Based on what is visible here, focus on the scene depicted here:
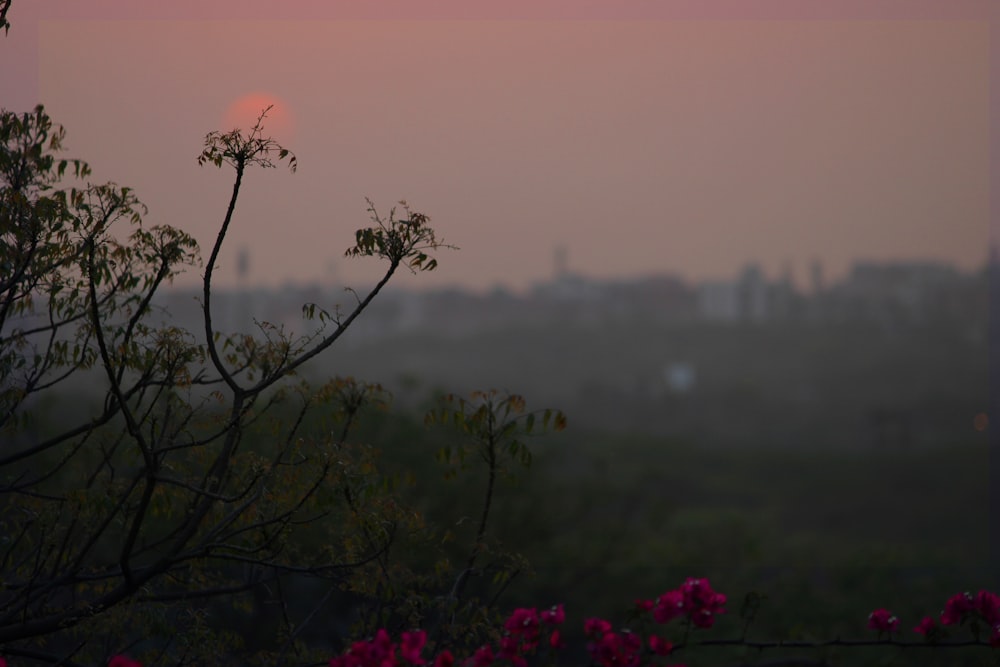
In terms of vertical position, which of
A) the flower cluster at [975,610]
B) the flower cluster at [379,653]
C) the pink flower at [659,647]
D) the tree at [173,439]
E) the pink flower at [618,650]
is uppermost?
the tree at [173,439]

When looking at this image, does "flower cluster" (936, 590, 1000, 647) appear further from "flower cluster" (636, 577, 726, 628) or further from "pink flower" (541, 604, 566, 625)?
"pink flower" (541, 604, 566, 625)

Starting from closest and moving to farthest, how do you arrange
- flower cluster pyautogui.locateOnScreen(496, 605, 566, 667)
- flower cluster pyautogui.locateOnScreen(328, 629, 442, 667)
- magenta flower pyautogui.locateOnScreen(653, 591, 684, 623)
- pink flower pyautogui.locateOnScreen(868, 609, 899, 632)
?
flower cluster pyautogui.locateOnScreen(328, 629, 442, 667), flower cluster pyautogui.locateOnScreen(496, 605, 566, 667), magenta flower pyautogui.locateOnScreen(653, 591, 684, 623), pink flower pyautogui.locateOnScreen(868, 609, 899, 632)

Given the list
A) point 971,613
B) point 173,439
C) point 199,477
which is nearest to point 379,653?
point 173,439

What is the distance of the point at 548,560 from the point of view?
768 cm

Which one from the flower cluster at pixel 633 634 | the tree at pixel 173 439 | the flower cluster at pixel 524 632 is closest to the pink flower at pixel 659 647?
the flower cluster at pixel 633 634

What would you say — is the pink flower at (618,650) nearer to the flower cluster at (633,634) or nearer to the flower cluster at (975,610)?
the flower cluster at (633,634)

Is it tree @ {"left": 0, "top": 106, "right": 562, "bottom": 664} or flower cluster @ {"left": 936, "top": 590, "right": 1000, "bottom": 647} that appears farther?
flower cluster @ {"left": 936, "top": 590, "right": 1000, "bottom": 647}

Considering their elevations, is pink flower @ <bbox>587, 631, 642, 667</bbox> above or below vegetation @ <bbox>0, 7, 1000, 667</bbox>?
below

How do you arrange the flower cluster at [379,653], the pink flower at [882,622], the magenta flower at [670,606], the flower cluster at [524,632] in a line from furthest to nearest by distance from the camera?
1. the pink flower at [882,622]
2. the magenta flower at [670,606]
3. the flower cluster at [524,632]
4. the flower cluster at [379,653]

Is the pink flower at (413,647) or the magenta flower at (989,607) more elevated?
the pink flower at (413,647)

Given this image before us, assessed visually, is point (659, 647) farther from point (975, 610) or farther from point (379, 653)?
point (379, 653)

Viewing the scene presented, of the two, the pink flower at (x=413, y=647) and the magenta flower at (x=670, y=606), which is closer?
the pink flower at (x=413, y=647)

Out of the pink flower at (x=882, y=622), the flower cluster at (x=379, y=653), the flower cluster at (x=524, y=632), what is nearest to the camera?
the flower cluster at (x=379, y=653)

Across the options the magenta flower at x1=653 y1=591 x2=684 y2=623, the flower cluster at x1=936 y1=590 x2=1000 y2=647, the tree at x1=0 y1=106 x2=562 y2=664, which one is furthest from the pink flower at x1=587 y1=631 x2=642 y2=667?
the flower cluster at x1=936 y1=590 x2=1000 y2=647
